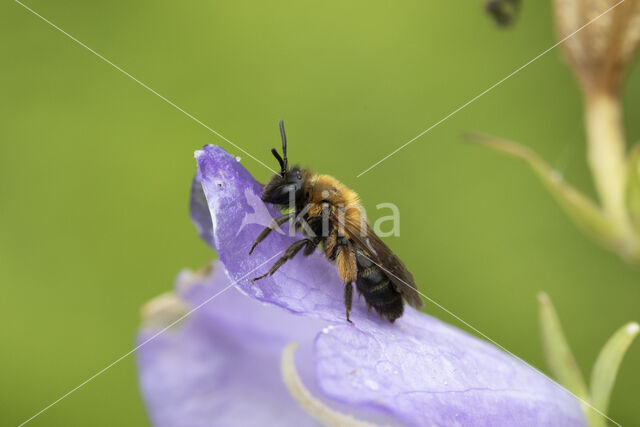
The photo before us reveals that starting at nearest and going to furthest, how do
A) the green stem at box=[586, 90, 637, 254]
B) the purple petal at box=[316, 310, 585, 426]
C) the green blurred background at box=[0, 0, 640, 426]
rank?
1. the purple petal at box=[316, 310, 585, 426]
2. the green stem at box=[586, 90, 637, 254]
3. the green blurred background at box=[0, 0, 640, 426]

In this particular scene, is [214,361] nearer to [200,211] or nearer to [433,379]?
[200,211]

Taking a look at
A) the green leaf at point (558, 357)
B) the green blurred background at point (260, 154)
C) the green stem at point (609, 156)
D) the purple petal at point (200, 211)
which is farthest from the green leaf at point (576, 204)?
the green blurred background at point (260, 154)

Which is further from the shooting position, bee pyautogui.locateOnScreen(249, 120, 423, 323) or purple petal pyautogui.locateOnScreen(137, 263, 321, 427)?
purple petal pyautogui.locateOnScreen(137, 263, 321, 427)

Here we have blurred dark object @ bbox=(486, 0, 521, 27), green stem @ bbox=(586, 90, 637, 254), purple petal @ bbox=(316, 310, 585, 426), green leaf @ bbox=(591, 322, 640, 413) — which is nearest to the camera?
purple petal @ bbox=(316, 310, 585, 426)

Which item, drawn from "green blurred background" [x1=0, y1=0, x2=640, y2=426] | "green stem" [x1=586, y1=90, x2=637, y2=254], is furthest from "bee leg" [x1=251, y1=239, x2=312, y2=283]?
"green blurred background" [x1=0, y1=0, x2=640, y2=426]

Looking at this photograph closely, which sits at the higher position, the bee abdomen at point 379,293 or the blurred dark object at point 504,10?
the blurred dark object at point 504,10

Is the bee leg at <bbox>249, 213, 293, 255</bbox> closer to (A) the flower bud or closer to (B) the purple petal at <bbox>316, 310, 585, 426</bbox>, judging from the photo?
(B) the purple petal at <bbox>316, 310, 585, 426</bbox>

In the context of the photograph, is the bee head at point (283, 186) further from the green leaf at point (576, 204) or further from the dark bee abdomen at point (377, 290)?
the green leaf at point (576, 204)
